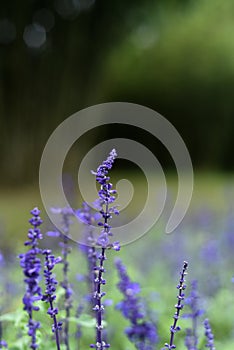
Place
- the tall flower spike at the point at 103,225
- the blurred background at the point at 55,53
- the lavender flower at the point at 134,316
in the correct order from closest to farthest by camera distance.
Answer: the tall flower spike at the point at 103,225, the lavender flower at the point at 134,316, the blurred background at the point at 55,53

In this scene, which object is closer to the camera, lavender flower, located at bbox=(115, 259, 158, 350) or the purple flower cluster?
the purple flower cluster

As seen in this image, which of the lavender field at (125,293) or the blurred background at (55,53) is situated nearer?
the lavender field at (125,293)

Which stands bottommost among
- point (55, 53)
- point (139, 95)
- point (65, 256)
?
point (65, 256)

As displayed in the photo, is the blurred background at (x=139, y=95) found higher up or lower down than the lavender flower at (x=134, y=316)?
higher up

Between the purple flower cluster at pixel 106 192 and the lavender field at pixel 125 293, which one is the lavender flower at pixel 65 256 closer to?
the lavender field at pixel 125 293

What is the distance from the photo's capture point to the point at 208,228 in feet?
22.2

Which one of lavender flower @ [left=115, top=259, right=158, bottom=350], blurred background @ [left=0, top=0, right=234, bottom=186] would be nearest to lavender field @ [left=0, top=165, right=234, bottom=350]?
lavender flower @ [left=115, top=259, right=158, bottom=350]

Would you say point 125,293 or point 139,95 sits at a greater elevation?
point 139,95

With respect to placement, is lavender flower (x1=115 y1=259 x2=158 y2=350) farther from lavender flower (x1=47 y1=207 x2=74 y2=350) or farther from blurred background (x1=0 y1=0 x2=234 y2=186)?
blurred background (x1=0 y1=0 x2=234 y2=186)

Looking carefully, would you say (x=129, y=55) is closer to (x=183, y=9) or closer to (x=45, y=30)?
(x=45, y=30)

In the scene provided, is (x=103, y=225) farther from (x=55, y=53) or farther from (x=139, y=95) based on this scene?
(x=139, y=95)

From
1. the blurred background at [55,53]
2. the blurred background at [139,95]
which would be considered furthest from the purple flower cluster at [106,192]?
the blurred background at [55,53]

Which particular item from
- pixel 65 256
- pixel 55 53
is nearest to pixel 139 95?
pixel 55 53

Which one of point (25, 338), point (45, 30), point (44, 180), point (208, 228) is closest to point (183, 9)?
point (45, 30)
